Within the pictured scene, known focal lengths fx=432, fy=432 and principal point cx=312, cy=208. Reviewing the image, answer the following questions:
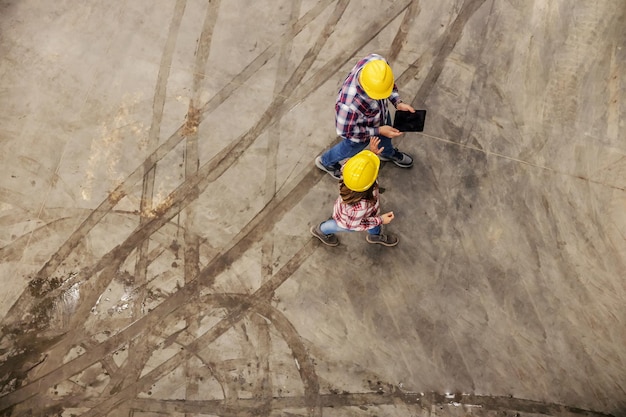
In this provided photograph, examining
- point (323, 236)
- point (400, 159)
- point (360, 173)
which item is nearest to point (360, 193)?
point (360, 173)

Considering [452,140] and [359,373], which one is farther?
[452,140]

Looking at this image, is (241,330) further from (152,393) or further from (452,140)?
(452,140)

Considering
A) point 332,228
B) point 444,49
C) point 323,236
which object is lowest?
point 332,228

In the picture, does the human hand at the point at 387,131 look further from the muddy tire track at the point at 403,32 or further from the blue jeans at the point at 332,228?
the muddy tire track at the point at 403,32

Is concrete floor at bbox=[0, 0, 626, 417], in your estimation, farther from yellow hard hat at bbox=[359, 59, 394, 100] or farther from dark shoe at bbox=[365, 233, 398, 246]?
yellow hard hat at bbox=[359, 59, 394, 100]

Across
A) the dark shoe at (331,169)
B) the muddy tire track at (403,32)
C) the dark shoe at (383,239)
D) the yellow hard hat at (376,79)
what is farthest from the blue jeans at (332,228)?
the muddy tire track at (403,32)

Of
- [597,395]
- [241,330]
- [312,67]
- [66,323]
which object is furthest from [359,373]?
[312,67]

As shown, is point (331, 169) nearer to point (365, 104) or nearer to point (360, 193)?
point (365, 104)
